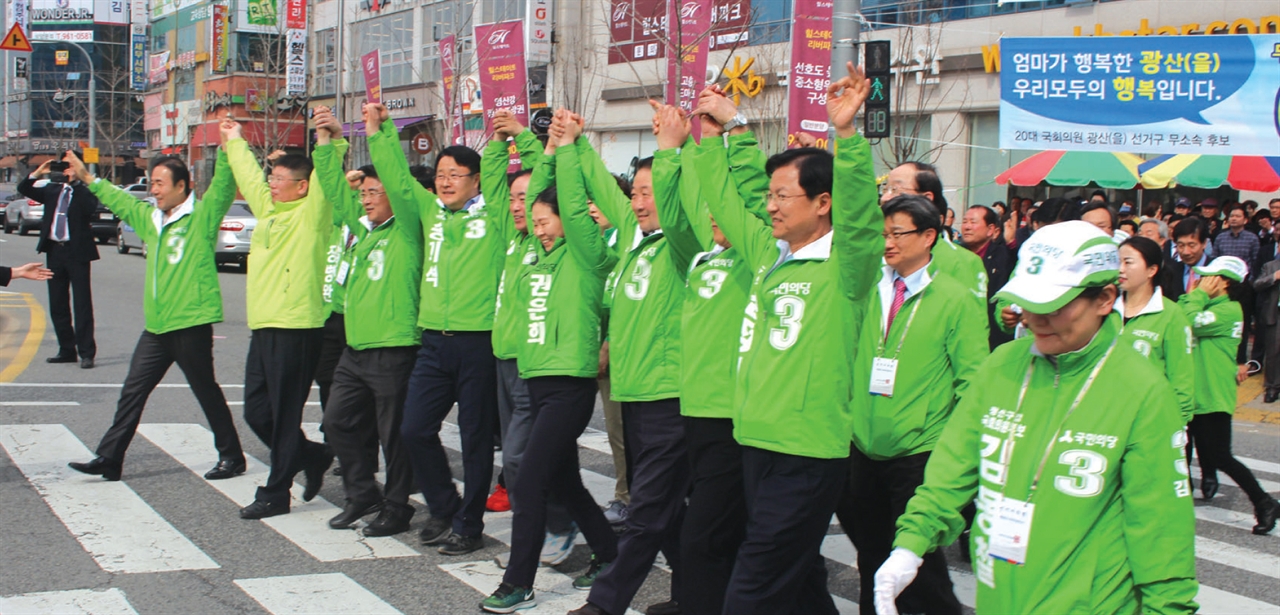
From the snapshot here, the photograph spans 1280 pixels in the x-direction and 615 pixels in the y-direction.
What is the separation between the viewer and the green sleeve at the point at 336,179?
6.77 meters

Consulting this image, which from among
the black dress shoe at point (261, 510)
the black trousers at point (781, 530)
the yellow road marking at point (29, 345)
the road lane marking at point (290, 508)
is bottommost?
the yellow road marking at point (29, 345)

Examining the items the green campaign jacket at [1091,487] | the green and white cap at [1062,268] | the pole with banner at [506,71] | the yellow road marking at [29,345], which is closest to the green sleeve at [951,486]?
the green campaign jacket at [1091,487]

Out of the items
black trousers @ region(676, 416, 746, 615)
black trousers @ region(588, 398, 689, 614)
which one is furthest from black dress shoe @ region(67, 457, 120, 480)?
black trousers @ region(676, 416, 746, 615)

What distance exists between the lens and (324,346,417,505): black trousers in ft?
21.2

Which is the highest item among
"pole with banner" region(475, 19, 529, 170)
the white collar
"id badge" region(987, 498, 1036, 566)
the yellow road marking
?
"pole with banner" region(475, 19, 529, 170)

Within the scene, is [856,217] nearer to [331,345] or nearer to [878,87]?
[331,345]

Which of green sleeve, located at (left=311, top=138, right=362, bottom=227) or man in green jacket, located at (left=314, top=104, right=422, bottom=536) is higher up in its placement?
green sleeve, located at (left=311, top=138, right=362, bottom=227)

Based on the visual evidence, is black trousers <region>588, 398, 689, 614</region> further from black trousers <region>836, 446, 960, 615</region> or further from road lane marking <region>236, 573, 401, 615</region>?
road lane marking <region>236, 573, 401, 615</region>

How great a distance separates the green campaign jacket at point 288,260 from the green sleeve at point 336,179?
0.19 metres

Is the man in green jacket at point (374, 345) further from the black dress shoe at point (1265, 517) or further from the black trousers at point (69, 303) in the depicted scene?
the black trousers at point (69, 303)

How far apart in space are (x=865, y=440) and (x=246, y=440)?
19.5 feet

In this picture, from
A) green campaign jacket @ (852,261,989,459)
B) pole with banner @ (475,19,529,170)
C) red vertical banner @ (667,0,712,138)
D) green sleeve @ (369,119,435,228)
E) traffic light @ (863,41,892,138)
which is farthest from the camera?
pole with banner @ (475,19,529,170)

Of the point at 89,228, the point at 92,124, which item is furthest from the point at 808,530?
the point at 92,124

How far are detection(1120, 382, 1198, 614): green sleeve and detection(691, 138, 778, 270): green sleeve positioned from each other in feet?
5.89
